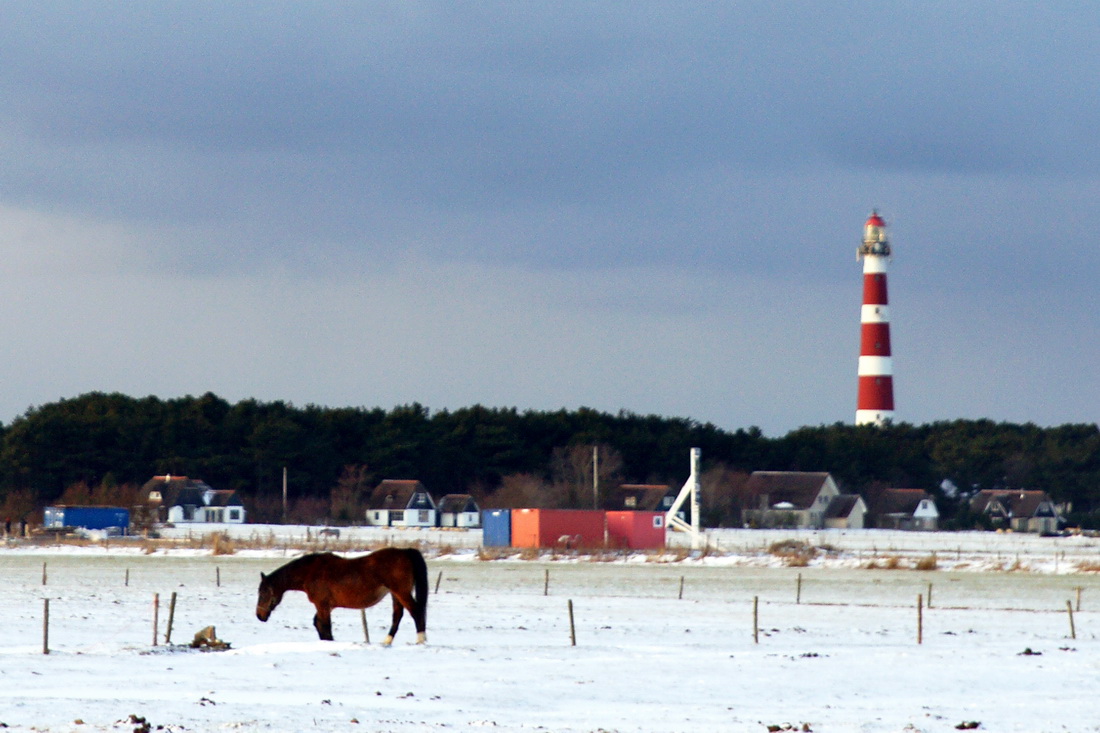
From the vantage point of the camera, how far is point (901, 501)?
138875 mm

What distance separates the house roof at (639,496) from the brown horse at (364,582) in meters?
94.4

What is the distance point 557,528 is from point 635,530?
4.14 m

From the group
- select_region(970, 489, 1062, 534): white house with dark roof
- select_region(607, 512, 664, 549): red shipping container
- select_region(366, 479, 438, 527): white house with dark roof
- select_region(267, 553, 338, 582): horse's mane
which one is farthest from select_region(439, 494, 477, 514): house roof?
select_region(267, 553, 338, 582): horse's mane

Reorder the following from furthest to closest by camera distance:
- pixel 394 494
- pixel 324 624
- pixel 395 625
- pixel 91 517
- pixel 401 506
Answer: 1. pixel 394 494
2. pixel 401 506
3. pixel 91 517
4. pixel 324 624
5. pixel 395 625

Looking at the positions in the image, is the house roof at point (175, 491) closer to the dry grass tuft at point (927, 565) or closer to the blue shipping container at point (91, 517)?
the blue shipping container at point (91, 517)

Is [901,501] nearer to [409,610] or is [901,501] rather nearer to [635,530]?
[635,530]

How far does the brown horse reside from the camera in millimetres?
29875

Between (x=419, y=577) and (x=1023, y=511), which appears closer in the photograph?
(x=419, y=577)

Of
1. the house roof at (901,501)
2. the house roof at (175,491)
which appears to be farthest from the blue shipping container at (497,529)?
the house roof at (901,501)

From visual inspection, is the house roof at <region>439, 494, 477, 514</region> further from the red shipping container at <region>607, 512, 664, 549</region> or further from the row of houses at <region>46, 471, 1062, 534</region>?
the red shipping container at <region>607, 512, 664, 549</region>

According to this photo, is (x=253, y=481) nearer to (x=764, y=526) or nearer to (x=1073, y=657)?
(x=764, y=526)

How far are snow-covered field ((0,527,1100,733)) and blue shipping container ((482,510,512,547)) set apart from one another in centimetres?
3953

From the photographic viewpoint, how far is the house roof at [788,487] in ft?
433

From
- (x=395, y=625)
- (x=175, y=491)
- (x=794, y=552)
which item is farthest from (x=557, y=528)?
(x=395, y=625)
